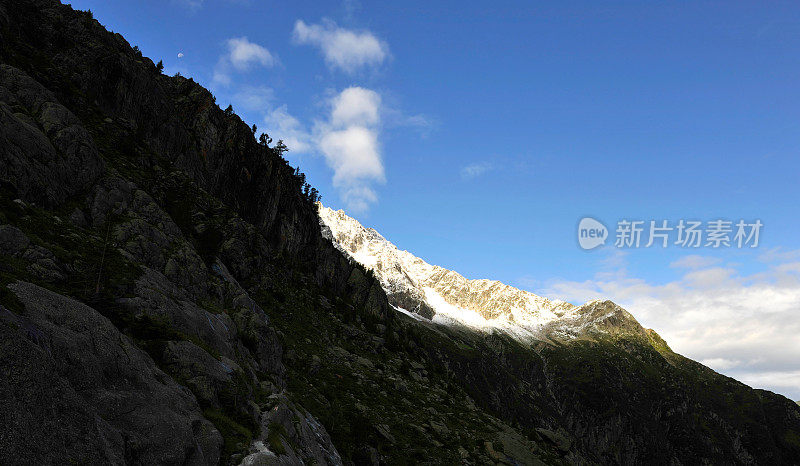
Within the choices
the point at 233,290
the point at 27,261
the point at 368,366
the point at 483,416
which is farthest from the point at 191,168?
the point at 483,416

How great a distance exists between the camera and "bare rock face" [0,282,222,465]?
859 cm

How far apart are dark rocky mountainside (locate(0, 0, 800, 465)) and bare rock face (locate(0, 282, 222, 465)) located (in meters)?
0.05

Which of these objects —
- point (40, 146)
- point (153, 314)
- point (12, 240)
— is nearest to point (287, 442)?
point (153, 314)

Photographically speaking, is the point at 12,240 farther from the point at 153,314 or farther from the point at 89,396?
the point at 89,396

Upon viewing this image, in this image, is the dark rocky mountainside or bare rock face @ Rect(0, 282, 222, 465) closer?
bare rock face @ Rect(0, 282, 222, 465)

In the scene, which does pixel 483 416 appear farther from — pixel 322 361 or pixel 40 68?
pixel 40 68

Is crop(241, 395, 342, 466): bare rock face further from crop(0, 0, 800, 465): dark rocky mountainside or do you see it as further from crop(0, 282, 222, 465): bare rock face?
crop(0, 282, 222, 465): bare rock face

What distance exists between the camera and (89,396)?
427 inches

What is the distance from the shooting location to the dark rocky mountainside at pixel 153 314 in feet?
35.9

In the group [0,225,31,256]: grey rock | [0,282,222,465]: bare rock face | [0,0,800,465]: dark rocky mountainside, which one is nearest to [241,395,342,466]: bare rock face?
[0,0,800,465]: dark rocky mountainside

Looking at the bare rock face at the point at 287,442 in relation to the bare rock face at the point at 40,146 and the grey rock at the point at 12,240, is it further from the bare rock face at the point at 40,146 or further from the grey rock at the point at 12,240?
the bare rock face at the point at 40,146

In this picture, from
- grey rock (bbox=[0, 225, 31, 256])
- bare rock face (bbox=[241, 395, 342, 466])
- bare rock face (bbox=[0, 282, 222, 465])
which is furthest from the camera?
grey rock (bbox=[0, 225, 31, 256])

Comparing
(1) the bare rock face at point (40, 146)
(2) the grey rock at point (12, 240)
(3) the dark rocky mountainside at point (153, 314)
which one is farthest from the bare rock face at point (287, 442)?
(1) the bare rock face at point (40, 146)

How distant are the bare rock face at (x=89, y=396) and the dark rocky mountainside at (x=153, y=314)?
0.05 metres
